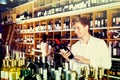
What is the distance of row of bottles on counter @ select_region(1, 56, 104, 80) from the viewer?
1.54 meters

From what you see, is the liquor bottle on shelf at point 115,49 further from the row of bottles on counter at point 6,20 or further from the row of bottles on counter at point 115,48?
the row of bottles on counter at point 6,20

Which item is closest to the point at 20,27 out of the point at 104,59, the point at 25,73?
the point at 25,73

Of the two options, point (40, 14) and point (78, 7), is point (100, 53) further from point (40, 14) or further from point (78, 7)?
point (40, 14)

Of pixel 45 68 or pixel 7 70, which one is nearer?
pixel 45 68

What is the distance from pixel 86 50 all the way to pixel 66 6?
1.28ft

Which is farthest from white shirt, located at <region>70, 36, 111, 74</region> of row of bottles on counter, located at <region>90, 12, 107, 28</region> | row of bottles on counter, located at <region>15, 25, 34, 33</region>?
row of bottles on counter, located at <region>15, 25, 34, 33</region>

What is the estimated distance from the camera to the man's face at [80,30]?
1.53 meters

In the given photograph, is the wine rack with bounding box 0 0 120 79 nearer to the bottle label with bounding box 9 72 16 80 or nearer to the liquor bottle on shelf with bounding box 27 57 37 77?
the liquor bottle on shelf with bounding box 27 57 37 77

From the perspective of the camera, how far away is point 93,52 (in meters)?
1.50

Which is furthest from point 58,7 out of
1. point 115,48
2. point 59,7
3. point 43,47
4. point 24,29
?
point 115,48

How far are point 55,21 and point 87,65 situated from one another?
0.48m

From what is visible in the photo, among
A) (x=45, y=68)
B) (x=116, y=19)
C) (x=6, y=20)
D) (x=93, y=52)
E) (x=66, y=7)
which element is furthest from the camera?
(x=6, y=20)

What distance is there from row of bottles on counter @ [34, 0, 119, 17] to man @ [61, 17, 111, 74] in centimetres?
10

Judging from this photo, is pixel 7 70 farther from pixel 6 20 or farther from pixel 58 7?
pixel 58 7
